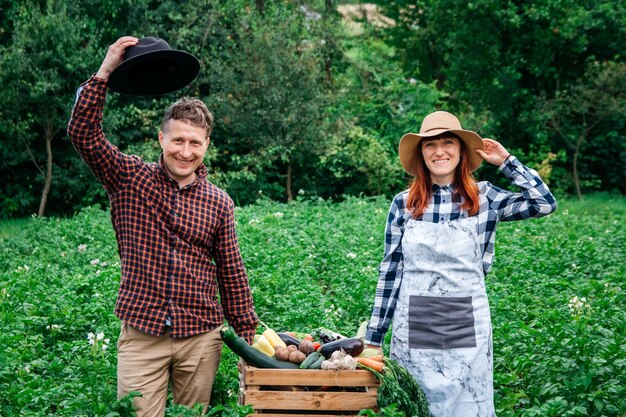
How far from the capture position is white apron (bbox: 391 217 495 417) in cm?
370

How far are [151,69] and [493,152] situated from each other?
70.8 inches

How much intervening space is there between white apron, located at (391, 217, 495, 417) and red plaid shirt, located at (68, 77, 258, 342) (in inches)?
38.7

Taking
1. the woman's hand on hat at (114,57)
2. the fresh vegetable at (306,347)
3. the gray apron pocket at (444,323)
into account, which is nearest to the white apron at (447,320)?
the gray apron pocket at (444,323)

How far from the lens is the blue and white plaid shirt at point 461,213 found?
3.86m

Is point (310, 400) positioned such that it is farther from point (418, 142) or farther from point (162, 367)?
point (418, 142)

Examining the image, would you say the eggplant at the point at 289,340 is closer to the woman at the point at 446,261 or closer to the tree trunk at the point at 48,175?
the woman at the point at 446,261

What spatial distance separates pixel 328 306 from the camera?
6.65m

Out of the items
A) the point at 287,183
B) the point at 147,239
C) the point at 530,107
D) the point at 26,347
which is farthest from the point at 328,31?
the point at 147,239

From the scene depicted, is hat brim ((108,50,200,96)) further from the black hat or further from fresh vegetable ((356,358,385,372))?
fresh vegetable ((356,358,385,372))

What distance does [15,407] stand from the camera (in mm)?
4469

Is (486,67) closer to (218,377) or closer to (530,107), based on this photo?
(530,107)

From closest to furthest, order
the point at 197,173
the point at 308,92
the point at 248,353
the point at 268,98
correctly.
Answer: the point at 248,353 < the point at 197,173 < the point at 268,98 < the point at 308,92

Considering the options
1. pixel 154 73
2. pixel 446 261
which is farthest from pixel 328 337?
pixel 154 73

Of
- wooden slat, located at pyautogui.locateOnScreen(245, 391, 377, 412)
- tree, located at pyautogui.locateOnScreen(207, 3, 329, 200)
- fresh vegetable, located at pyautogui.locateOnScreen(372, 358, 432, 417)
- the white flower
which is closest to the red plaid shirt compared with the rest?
wooden slat, located at pyautogui.locateOnScreen(245, 391, 377, 412)
